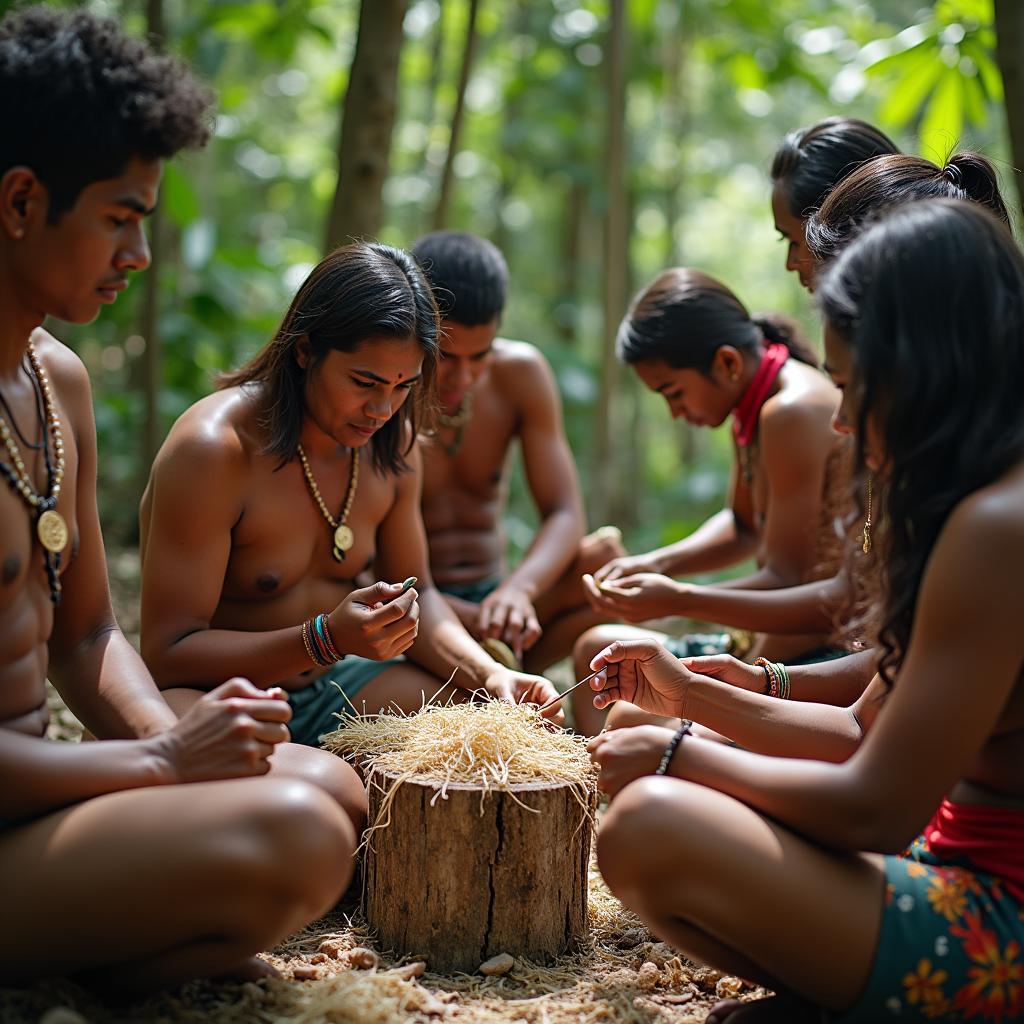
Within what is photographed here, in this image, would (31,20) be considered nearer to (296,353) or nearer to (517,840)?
(296,353)

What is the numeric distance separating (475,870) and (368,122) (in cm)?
383

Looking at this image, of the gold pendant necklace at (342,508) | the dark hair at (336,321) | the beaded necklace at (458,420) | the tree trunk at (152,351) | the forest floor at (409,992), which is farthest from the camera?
the tree trunk at (152,351)

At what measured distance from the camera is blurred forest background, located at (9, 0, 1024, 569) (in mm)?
5430

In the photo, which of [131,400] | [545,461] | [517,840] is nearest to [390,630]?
[517,840]

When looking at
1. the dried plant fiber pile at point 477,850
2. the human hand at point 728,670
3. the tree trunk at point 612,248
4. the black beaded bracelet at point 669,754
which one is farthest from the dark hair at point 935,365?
the tree trunk at point 612,248

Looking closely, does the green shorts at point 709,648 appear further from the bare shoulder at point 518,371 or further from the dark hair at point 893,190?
the dark hair at point 893,190

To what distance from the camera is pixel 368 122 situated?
5410mm

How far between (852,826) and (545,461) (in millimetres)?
2992

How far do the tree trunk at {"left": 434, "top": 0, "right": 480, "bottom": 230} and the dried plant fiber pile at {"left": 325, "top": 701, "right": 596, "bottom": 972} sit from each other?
5498mm

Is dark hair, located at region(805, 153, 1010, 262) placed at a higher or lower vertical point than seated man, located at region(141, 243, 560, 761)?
higher

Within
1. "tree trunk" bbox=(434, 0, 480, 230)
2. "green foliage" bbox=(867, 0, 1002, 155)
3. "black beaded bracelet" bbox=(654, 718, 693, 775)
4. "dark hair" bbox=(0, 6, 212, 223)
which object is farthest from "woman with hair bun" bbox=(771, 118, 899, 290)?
"tree trunk" bbox=(434, 0, 480, 230)

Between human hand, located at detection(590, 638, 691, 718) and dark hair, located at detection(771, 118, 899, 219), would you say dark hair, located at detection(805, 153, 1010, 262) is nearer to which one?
dark hair, located at detection(771, 118, 899, 219)

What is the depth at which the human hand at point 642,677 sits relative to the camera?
287cm

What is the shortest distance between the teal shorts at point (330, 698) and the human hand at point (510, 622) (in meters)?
0.50
